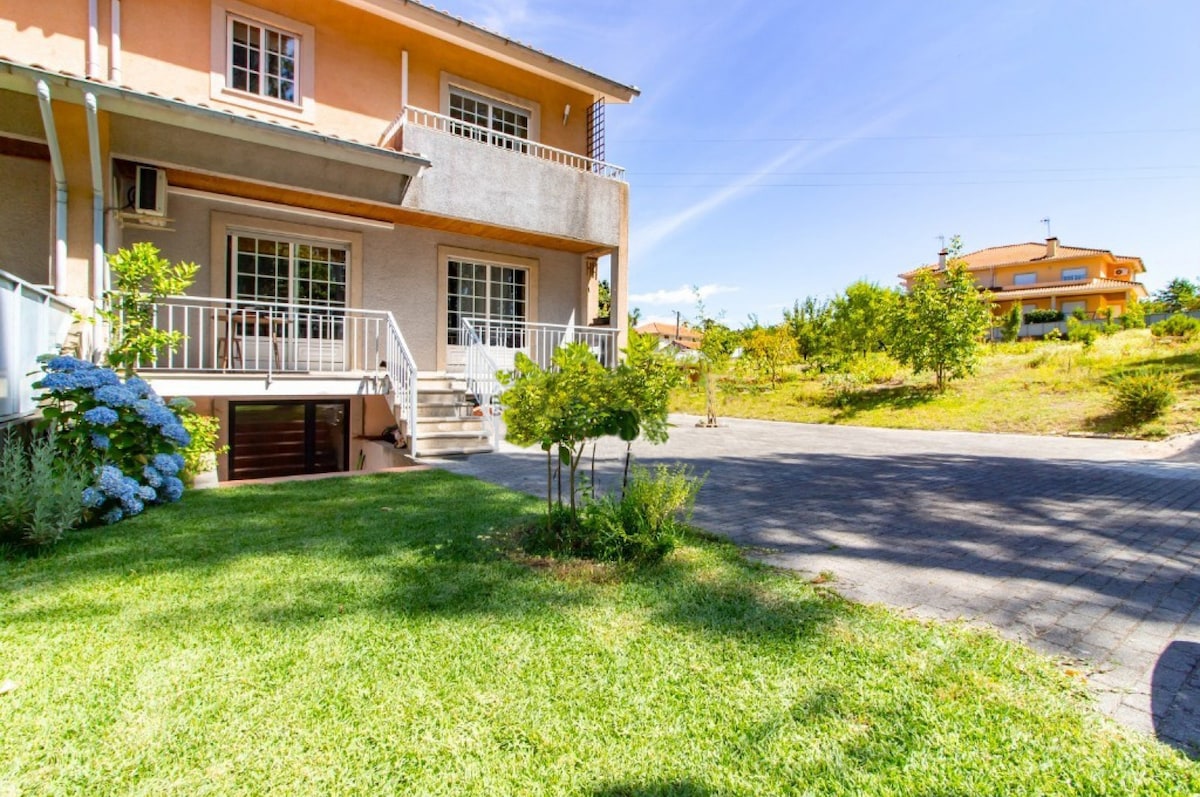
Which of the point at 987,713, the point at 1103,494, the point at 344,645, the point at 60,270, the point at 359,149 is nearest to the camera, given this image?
the point at 987,713

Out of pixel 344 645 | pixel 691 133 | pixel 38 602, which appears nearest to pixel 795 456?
pixel 344 645

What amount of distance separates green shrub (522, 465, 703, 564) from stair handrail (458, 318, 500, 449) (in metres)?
5.15

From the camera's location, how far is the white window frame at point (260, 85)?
29.8 feet

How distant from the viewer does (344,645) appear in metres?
2.57

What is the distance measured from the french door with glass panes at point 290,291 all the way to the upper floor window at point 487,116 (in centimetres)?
358

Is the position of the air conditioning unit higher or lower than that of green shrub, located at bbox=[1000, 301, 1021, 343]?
lower

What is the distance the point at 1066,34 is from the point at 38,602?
64.5 ft

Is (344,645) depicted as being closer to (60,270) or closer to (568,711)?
(568,711)

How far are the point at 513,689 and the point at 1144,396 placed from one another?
15175 millimetres

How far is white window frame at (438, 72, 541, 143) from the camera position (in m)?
11.2

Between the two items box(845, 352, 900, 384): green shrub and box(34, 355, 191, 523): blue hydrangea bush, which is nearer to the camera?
box(34, 355, 191, 523): blue hydrangea bush

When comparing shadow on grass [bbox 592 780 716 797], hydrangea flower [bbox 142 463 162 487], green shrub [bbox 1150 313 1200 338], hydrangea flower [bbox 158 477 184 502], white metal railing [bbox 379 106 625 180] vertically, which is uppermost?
white metal railing [bbox 379 106 625 180]

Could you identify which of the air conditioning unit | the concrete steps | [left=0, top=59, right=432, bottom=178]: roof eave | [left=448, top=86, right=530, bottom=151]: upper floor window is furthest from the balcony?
the air conditioning unit

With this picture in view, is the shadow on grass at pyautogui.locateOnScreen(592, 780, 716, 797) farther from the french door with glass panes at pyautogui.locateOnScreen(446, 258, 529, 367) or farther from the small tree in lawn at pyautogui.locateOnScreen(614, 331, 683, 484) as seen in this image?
the french door with glass panes at pyautogui.locateOnScreen(446, 258, 529, 367)
